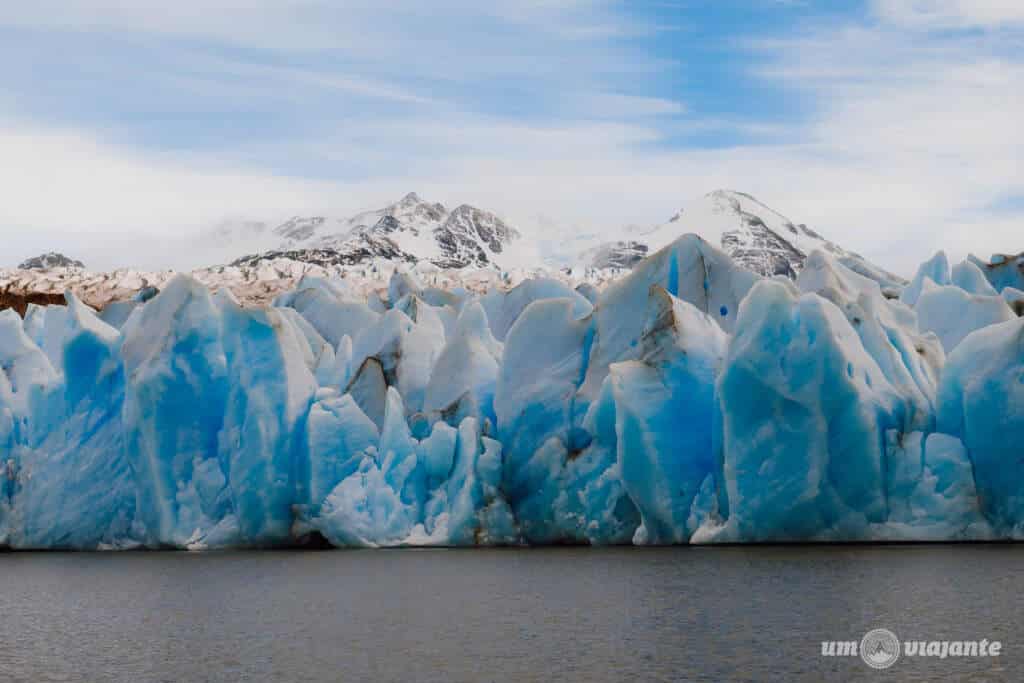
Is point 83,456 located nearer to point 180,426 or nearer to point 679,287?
point 180,426

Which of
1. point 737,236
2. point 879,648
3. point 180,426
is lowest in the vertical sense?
point 879,648

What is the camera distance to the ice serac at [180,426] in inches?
945

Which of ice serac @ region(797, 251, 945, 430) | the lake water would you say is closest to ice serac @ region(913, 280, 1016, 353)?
ice serac @ region(797, 251, 945, 430)

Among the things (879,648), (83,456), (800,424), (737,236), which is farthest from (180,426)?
(737,236)

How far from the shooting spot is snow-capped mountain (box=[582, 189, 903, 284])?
122 m

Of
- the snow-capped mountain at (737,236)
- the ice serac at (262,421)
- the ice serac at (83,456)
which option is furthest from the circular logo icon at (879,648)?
the snow-capped mountain at (737,236)

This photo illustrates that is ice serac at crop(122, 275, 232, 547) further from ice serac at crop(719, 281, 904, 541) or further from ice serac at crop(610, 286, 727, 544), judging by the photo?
ice serac at crop(719, 281, 904, 541)

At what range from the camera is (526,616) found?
13930 mm

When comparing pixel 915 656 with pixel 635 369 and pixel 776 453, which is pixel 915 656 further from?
pixel 635 369

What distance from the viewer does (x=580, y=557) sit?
2069 cm

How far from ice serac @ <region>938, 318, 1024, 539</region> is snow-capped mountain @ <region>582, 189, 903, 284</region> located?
94291 millimetres

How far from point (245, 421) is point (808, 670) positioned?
1564cm

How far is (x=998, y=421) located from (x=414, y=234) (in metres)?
153

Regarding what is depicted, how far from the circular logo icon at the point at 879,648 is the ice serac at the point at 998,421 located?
28.3ft
